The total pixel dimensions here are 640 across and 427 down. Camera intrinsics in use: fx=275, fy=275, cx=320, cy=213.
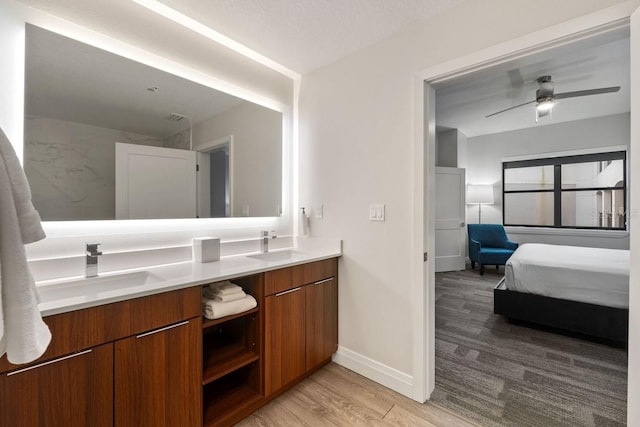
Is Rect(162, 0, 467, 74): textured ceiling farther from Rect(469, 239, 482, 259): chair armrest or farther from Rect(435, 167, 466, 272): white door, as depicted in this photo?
Rect(469, 239, 482, 259): chair armrest

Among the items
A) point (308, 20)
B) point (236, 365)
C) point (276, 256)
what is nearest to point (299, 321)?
point (236, 365)

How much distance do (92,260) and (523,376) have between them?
2978mm

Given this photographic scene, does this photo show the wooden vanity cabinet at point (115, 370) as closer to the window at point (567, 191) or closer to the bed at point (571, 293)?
the bed at point (571, 293)

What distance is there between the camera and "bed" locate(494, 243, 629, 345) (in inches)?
95.7

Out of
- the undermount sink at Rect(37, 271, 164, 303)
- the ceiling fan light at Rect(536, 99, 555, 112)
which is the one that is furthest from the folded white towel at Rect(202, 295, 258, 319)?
the ceiling fan light at Rect(536, 99, 555, 112)

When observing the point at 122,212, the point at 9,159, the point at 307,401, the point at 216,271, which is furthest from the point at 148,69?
the point at 307,401

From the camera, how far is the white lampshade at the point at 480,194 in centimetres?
542

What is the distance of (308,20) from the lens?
181cm

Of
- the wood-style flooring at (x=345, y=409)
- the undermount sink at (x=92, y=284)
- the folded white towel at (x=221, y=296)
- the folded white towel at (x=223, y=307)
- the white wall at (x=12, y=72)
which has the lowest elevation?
the wood-style flooring at (x=345, y=409)

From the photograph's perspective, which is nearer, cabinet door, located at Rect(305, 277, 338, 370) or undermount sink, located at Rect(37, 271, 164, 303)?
undermount sink, located at Rect(37, 271, 164, 303)

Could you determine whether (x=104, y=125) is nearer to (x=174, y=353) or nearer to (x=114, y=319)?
(x=114, y=319)

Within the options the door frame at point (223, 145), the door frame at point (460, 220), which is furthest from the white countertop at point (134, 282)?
the door frame at point (460, 220)

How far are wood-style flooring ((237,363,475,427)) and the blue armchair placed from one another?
3798 millimetres

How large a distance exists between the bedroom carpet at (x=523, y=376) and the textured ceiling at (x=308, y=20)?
2499 mm
